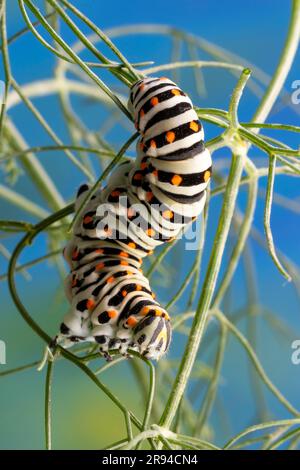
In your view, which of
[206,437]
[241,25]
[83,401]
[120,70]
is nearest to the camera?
[120,70]

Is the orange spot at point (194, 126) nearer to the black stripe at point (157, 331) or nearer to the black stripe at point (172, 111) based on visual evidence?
the black stripe at point (172, 111)

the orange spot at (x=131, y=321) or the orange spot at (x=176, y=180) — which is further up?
the orange spot at (x=176, y=180)

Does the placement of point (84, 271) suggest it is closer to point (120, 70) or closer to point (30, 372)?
point (120, 70)

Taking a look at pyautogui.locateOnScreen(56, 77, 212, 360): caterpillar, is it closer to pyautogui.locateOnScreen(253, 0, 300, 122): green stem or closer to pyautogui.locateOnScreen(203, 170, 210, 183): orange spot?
pyautogui.locateOnScreen(203, 170, 210, 183): orange spot

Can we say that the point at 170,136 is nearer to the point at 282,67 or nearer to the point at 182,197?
the point at 182,197

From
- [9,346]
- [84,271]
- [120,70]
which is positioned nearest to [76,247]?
[84,271]

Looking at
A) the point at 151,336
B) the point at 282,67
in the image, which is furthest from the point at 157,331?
the point at 282,67

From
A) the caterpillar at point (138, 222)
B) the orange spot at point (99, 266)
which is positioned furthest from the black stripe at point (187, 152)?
the orange spot at point (99, 266)
